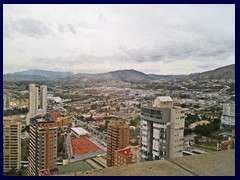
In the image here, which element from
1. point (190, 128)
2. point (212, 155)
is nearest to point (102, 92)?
point (190, 128)

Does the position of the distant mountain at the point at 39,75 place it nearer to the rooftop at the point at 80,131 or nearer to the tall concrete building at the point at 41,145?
the tall concrete building at the point at 41,145

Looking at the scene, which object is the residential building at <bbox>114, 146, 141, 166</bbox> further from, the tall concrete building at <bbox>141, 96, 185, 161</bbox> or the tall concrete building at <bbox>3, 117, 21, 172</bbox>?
the tall concrete building at <bbox>3, 117, 21, 172</bbox>

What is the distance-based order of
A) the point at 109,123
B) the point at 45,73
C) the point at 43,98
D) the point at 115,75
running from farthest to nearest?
the point at 109,123, the point at 43,98, the point at 115,75, the point at 45,73

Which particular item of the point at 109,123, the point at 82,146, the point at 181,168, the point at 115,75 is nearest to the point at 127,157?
the point at 109,123

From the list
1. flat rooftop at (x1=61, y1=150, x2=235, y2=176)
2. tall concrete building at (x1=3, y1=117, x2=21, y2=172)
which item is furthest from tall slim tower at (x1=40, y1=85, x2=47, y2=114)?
flat rooftop at (x1=61, y1=150, x2=235, y2=176)

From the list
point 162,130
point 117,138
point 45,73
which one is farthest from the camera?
point 117,138

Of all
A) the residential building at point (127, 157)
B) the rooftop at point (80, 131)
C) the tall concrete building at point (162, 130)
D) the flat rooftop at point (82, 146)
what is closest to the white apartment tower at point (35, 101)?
the flat rooftop at point (82, 146)

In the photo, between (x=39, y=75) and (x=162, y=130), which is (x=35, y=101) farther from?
(x=162, y=130)
